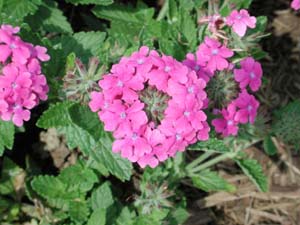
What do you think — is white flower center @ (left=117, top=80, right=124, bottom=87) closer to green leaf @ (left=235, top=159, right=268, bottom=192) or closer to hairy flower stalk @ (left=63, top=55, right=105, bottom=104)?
hairy flower stalk @ (left=63, top=55, right=105, bottom=104)

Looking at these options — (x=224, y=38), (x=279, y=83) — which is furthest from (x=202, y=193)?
(x=224, y=38)

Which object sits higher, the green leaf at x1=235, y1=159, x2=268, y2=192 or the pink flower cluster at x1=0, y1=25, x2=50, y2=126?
the pink flower cluster at x1=0, y1=25, x2=50, y2=126

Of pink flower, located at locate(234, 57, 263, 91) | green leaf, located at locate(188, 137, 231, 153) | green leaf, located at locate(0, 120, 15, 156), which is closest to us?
green leaf, located at locate(188, 137, 231, 153)

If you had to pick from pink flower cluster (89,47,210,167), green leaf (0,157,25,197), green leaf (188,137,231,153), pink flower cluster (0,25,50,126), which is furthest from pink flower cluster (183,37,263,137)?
green leaf (0,157,25,197)

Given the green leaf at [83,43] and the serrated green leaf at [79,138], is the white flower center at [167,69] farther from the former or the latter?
the green leaf at [83,43]

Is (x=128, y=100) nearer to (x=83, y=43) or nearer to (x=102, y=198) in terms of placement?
(x=83, y=43)

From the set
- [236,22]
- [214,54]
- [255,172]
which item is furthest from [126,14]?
[255,172]

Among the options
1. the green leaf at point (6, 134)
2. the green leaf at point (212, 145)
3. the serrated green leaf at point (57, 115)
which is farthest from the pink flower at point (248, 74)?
the green leaf at point (6, 134)
